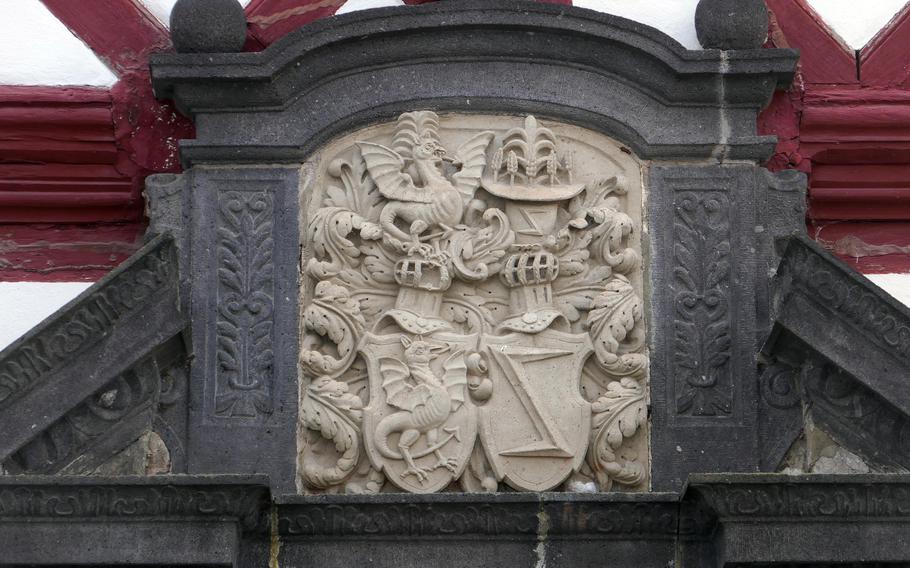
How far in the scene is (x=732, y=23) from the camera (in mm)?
6766

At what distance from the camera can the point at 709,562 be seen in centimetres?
630

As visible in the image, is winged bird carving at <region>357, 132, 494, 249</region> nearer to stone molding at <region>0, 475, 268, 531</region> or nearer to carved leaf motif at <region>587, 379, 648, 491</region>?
carved leaf motif at <region>587, 379, 648, 491</region>

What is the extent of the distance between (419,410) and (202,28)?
119 centimetres

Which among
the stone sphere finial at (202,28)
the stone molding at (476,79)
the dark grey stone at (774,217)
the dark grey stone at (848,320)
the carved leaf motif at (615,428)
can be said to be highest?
the stone sphere finial at (202,28)

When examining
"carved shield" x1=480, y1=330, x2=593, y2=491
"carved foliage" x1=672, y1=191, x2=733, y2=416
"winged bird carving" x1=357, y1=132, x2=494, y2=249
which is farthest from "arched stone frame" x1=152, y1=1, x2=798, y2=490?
"carved shield" x1=480, y1=330, x2=593, y2=491

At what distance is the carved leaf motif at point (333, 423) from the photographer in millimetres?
6430

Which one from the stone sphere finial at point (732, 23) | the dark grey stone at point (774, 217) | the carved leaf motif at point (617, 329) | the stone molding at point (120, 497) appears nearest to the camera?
the stone molding at point (120, 497)

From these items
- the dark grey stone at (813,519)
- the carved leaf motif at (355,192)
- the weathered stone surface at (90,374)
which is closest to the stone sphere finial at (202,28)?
the carved leaf motif at (355,192)

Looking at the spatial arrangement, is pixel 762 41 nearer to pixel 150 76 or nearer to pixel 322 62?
pixel 322 62

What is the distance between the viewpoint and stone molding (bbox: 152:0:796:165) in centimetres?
671

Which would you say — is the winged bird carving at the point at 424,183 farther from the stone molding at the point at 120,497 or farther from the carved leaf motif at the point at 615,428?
the stone molding at the point at 120,497

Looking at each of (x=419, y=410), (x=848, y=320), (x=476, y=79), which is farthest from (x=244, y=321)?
(x=848, y=320)

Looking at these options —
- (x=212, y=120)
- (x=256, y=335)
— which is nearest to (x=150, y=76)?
(x=212, y=120)

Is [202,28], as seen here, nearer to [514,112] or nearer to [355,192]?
[355,192]
